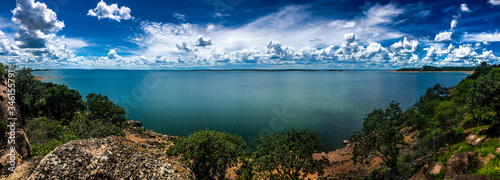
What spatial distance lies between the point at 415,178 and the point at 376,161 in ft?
51.5

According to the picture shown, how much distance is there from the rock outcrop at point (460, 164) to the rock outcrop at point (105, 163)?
2229 centimetres

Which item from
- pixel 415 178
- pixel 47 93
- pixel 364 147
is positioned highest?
pixel 47 93

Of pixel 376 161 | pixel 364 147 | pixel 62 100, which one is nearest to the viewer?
pixel 364 147

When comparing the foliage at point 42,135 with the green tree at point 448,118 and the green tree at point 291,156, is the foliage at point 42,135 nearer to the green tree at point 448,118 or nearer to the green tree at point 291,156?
the green tree at point 291,156

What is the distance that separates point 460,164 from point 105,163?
25.6 metres

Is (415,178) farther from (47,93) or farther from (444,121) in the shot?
(47,93)

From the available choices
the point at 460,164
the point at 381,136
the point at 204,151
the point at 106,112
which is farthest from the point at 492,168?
the point at 106,112

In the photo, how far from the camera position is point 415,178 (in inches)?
877

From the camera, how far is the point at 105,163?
661 centimetres

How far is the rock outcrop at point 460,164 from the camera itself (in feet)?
56.5

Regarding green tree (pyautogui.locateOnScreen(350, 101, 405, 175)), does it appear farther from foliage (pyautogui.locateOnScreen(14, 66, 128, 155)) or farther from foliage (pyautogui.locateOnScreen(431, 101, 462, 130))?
foliage (pyautogui.locateOnScreen(14, 66, 128, 155))

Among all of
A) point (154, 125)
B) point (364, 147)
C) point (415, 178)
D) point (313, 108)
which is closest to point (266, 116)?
point (313, 108)

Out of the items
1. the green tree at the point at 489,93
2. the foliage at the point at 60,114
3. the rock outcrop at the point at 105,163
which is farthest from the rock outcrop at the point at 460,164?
the foliage at the point at 60,114

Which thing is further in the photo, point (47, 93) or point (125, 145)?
point (47, 93)
